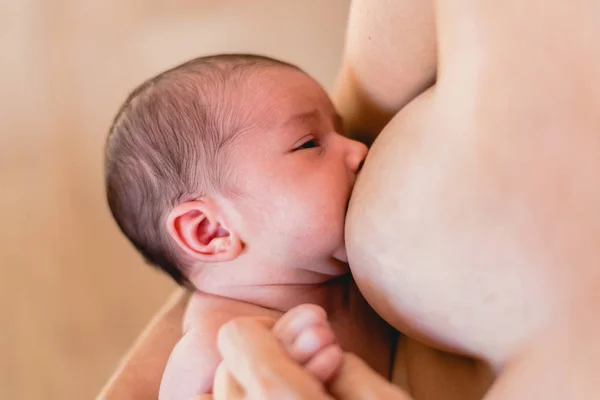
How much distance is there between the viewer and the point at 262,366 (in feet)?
1.61

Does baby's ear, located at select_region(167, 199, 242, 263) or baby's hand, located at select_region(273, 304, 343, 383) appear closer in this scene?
baby's hand, located at select_region(273, 304, 343, 383)

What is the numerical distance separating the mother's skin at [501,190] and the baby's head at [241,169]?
0.47ft

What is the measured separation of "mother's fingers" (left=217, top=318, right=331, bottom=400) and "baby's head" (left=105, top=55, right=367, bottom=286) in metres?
0.17

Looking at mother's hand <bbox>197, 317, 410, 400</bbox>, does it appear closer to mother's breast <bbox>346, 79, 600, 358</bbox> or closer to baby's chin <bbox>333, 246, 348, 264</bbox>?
mother's breast <bbox>346, 79, 600, 358</bbox>

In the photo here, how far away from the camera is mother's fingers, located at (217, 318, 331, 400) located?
0.47m

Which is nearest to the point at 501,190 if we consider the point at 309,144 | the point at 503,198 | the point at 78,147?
the point at 503,198

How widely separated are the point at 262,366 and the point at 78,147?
1.22 meters

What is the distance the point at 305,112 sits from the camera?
2.38 feet

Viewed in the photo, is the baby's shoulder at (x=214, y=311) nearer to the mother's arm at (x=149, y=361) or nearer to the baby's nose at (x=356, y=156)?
the mother's arm at (x=149, y=361)

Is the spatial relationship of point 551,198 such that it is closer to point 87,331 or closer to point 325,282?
point 325,282

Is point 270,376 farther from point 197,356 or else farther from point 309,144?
point 309,144

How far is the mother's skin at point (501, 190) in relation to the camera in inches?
17.6

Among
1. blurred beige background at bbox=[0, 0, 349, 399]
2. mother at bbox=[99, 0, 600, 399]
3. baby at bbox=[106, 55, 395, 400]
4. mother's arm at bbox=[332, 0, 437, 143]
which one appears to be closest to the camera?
mother at bbox=[99, 0, 600, 399]

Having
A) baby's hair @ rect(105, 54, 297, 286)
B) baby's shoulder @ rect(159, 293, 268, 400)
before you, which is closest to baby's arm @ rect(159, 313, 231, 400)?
baby's shoulder @ rect(159, 293, 268, 400)
